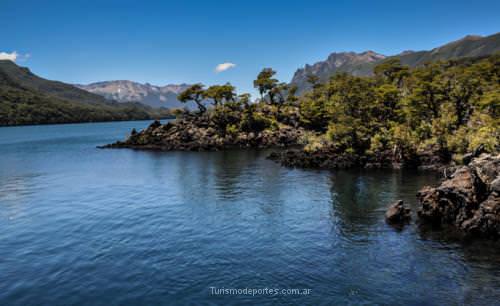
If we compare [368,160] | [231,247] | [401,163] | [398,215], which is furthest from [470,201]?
[368,160]

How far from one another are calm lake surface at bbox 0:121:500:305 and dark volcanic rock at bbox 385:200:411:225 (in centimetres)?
130

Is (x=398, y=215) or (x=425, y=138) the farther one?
(x=425, y=138)

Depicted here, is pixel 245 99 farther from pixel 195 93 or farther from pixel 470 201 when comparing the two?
pixel 470 201

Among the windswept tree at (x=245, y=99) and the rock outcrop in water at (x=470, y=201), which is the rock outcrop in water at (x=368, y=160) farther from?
the windswept tree at (x=245, y=99)

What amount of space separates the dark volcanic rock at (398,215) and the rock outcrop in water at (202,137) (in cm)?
8120

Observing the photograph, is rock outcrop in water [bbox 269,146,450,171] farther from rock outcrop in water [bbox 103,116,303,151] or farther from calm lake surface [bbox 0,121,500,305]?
rock outcrop in water [bbox 103,116,303,151]

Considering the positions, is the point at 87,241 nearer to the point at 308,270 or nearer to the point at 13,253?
the point at 13,253

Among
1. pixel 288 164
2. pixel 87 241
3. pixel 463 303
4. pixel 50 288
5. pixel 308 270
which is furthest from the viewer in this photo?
pixel 288 164

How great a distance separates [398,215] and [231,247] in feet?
60.2

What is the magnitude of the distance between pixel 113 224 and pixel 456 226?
36.8 meters

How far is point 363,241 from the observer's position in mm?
31547

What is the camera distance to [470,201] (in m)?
34.5

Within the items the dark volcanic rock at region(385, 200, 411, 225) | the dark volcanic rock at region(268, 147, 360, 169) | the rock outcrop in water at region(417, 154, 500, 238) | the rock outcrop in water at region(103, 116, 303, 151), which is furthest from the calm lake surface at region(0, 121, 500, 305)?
the rock outcrop in water at region(103, 116, 303, 151)

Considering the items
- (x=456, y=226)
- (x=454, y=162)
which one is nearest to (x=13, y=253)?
(x=456, y=226)
